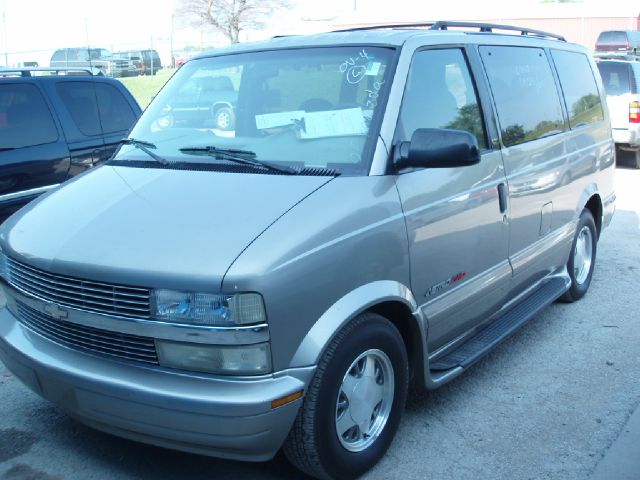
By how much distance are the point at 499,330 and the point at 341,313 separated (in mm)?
1773

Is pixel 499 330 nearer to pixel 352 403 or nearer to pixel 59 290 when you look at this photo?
pixel 352 403

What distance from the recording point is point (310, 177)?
3.39 meters

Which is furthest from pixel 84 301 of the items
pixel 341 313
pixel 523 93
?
pixel 523 93

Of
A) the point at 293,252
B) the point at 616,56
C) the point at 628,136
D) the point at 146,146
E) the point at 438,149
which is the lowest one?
the point at 628,136

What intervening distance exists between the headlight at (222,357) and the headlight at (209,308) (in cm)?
10

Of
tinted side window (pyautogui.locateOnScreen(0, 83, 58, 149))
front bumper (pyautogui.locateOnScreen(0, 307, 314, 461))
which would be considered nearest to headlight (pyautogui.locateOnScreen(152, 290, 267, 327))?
front bumper (pyautogui.locateOnScreen(0, 307, 314, 461))

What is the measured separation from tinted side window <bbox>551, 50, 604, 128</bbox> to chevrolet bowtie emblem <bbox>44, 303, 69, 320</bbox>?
13.2ft

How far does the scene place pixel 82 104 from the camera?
22.5ft

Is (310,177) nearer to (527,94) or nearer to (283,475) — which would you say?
(283,475)

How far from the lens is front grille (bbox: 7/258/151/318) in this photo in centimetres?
293

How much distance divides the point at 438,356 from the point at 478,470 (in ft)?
2.20

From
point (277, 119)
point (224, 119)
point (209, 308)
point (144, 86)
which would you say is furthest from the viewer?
point (144, 86)

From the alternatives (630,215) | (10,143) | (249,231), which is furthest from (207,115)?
(630,215)

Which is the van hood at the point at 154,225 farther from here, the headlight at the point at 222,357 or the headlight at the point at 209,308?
the headlight at the point at 222,357
